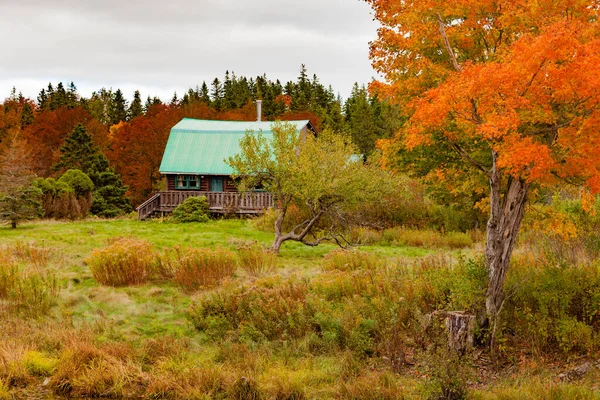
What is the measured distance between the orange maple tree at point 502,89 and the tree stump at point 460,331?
440 millimetres

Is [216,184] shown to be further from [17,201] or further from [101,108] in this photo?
[101,108]

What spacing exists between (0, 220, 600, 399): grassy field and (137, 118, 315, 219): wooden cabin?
18769mm

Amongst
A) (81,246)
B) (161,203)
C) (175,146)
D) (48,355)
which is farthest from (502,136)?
(175,146)

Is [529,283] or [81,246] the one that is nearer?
[529,283]

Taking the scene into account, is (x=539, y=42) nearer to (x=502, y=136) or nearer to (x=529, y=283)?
(x=502, y=136)

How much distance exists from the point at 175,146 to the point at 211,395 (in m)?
29.0

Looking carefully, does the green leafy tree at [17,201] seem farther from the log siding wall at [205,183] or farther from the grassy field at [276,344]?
the grassy field at [276,344]

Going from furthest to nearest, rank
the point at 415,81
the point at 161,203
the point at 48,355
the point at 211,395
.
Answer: the point at 161,203 < the point at 415,81 < the point at 48,355 < the point at 211,395

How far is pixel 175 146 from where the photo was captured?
121ft

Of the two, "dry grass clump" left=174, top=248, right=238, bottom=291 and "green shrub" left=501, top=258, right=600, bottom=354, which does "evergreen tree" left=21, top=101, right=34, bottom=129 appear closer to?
"dry grass clump" left=174, top=248, right=238, bottom=291

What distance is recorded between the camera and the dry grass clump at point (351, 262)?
15227 millimetres

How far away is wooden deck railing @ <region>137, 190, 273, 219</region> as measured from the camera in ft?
105

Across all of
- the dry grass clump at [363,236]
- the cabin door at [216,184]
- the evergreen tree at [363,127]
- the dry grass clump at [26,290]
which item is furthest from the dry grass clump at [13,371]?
the evergreen tree at [363,127]

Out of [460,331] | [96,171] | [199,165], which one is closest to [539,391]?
[460,331]
